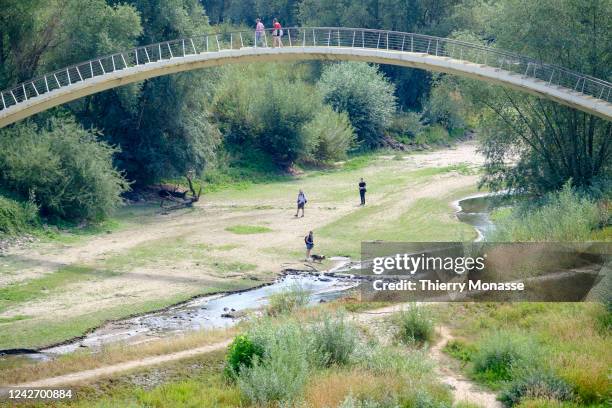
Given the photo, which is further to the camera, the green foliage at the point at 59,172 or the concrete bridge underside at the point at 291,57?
the green foliage at the point at 59,172

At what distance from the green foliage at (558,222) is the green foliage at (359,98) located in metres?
34.3

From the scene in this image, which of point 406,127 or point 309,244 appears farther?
point 406,127

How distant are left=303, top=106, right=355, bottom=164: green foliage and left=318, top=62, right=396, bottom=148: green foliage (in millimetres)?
4204

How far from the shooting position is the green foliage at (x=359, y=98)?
70.6 meters

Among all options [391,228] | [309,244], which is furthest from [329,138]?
[309,244]

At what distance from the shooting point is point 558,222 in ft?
108

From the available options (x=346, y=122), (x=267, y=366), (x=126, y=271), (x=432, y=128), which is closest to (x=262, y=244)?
(x=126, y=271)

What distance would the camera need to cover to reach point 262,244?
134ft

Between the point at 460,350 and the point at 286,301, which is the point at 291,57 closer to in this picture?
the point at 286,301

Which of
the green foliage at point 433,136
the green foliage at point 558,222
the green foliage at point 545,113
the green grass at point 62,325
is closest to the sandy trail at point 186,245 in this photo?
the green grass at point 62,325

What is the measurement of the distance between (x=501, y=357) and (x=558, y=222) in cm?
1110

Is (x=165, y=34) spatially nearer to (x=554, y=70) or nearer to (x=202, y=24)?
(x=202, y=24)

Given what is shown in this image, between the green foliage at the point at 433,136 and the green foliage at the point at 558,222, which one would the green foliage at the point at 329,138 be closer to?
the green foliage at the point at 433,136

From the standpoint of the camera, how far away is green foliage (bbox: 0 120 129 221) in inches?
1654
